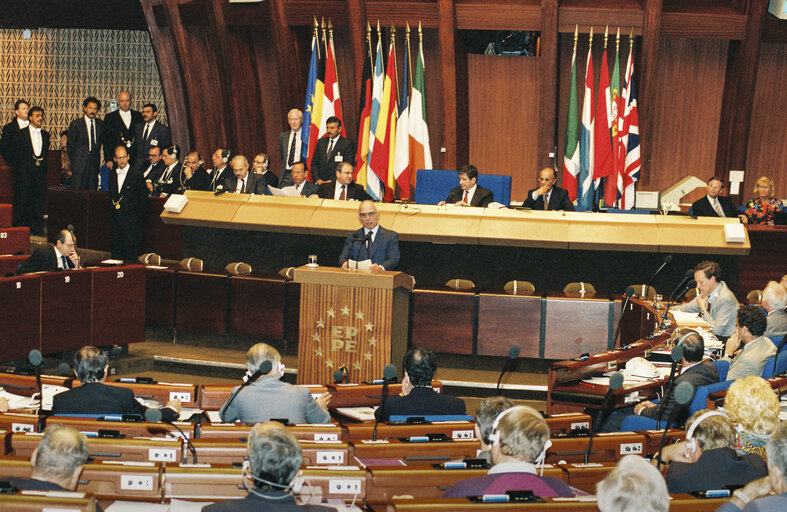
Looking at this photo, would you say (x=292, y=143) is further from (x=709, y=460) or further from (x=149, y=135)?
(x=709, y=460)

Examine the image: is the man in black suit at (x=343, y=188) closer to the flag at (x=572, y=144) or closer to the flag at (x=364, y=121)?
the flag at (x=364, y=121)

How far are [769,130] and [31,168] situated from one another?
30.7 ft

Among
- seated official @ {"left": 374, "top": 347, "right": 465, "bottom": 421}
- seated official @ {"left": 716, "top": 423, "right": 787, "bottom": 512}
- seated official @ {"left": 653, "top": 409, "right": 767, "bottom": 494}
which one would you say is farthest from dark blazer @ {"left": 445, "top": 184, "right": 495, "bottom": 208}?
seated official @ {"left": 716, "top": 423, "right": 787, "bottom": 512}

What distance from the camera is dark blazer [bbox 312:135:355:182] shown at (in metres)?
11.0

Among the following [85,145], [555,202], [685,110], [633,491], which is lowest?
[633,491]

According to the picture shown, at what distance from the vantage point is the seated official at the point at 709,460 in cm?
382

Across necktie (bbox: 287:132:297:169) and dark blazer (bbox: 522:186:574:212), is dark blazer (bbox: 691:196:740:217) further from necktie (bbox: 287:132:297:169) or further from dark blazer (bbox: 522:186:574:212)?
necktie (bbox: 287:132:297:169)

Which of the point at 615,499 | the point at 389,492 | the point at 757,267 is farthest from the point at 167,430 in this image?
the point at 757,267

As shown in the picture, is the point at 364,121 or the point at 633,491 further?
the point at 364,121

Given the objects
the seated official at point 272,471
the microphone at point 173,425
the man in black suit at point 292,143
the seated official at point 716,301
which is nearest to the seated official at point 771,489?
the seated official at point 272,471

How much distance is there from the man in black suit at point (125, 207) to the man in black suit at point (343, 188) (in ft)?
6.95

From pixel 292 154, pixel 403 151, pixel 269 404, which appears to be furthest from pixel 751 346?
pixel 292 154

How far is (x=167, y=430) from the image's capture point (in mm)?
4164

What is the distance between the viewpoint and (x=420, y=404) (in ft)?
16.5
